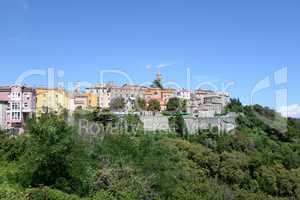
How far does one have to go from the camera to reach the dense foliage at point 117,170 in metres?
11.9

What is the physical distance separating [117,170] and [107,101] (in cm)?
5176

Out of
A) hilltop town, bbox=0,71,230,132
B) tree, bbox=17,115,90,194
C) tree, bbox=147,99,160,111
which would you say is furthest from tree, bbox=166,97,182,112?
tree, bbox=17,115,90,194

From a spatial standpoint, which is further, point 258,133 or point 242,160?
point 258,133

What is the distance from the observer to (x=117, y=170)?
13438 millimetres

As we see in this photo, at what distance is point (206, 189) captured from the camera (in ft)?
58.6

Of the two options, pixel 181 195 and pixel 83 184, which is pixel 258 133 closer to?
pixel 181 195

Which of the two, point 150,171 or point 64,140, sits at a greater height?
point 64,140

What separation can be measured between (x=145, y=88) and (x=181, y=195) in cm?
5505

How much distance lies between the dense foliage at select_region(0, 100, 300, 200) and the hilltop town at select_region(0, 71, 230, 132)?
9.26m

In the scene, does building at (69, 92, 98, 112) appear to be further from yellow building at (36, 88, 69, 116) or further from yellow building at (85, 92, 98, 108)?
yellow building at (36, 88, 69, 116)

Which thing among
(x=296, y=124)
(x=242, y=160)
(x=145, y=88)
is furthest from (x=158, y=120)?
(x=145, y=88)

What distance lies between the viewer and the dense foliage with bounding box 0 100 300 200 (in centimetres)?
1187

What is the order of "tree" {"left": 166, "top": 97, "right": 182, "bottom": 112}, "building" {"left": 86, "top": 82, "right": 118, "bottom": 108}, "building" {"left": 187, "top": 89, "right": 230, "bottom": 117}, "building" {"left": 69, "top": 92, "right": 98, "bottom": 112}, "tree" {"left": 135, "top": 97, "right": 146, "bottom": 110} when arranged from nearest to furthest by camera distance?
"building" {"left": 187, "top": 89, "right": 230, "bottom": 117}
"building" {"left": 69, "top": 92, "right": 98, "bottom": 112}
"tree" {"left": 166, "top": 97, "right": 182, "bottom": 112}
"tree" {"left": 135, "top": 97, "right": 146, "bottom": 110}
"building" {"left": 86, "top": 82, "right": 118, "bottom": 108}

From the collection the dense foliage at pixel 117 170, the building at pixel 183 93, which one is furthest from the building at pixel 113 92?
the dense foliage at pixel 117 170
